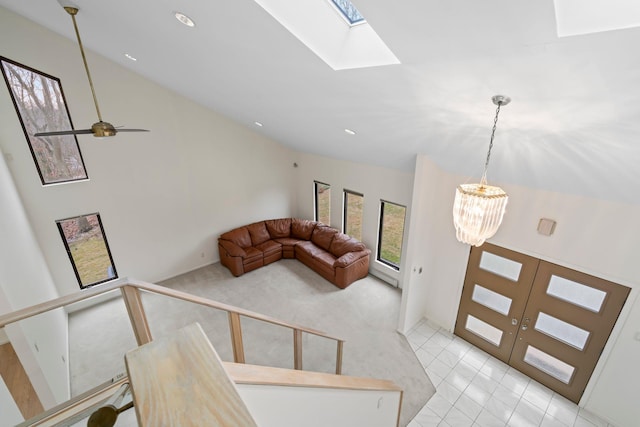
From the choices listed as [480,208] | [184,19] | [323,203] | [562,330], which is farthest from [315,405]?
[323,203]

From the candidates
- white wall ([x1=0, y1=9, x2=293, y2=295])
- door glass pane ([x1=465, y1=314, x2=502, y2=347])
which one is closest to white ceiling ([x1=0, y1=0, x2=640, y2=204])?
white wall ([x1=0, y1=9, x2=293, y2=295])

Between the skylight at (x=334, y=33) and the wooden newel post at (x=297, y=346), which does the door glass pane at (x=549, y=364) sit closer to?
the wooden newel post at (x=297, y=346)

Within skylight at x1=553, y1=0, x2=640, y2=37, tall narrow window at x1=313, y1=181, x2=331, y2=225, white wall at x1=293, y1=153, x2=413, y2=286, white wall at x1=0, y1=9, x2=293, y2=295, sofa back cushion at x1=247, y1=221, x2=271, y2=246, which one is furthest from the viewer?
tall narrow window at x1=313, y1=181, x2=331, y2=225

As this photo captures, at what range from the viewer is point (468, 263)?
4.60m

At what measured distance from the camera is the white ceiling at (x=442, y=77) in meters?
1.47

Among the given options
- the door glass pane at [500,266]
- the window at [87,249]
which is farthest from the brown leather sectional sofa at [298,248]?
the door glass pane at [500,266]

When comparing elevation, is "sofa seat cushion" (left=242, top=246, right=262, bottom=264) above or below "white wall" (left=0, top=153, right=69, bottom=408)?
below

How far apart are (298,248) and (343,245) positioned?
1.24 m

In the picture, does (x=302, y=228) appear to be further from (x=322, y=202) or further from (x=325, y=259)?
(x=325, y=259)

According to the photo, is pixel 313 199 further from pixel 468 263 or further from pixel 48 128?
pixel 48 128

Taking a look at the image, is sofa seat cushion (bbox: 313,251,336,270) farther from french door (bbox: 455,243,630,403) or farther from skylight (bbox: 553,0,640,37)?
skylight (bbox: 553,0,640,37)

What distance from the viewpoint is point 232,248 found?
21.5 feet

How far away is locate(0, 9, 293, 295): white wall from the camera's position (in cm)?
439

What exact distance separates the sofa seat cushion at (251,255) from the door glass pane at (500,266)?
4.66m
